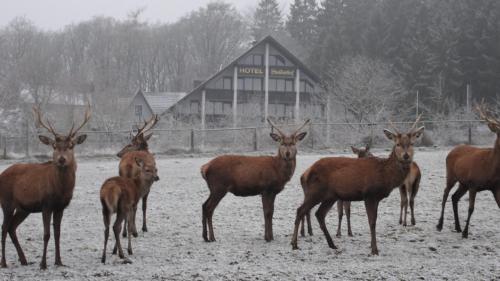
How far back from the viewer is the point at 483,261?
9.51m

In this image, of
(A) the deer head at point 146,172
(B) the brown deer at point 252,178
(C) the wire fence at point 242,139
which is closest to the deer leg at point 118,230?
(A) the deer head at point 146,172

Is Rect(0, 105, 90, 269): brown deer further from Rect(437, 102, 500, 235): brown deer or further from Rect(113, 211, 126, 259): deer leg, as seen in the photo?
Rect(437, 102, 500, 235): brown deer

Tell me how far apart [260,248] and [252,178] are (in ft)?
4.07

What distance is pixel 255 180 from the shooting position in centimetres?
1106

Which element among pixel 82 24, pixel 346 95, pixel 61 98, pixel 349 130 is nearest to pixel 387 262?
pixel 349 130

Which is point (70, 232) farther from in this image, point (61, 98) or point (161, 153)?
point (61, 98)

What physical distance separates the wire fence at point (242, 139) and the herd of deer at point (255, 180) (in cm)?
1786

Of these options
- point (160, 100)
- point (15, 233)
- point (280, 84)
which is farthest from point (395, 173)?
point (160, 100)

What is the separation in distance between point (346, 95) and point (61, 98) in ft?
88.2

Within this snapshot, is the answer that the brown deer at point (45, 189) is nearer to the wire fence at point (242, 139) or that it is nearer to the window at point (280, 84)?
the wire fence at point (242, 139)

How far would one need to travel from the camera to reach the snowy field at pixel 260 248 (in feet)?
29.0

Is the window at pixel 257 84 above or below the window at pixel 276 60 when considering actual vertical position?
below

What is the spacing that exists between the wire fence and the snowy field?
46.6 feet

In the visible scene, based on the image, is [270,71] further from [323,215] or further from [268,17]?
[323,215]
